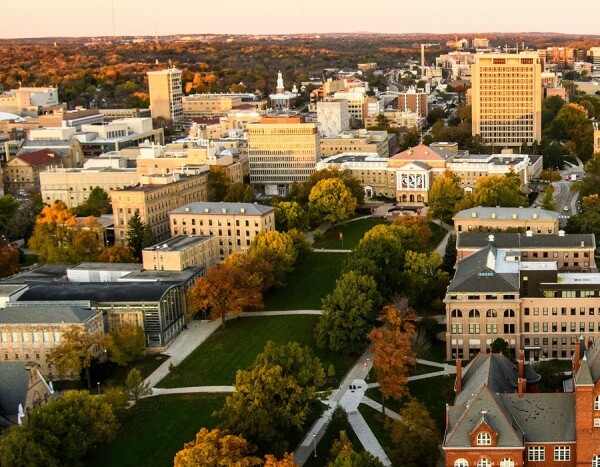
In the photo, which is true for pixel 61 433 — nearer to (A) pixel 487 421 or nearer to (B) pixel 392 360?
(B) pixel 392 360

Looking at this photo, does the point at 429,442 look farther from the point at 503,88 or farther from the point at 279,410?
the point at 503,88

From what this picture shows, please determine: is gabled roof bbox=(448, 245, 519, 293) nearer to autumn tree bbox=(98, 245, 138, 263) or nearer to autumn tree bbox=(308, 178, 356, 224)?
autumn tree bbox=(98, 245, 138, 263)

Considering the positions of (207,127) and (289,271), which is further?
(207,127)

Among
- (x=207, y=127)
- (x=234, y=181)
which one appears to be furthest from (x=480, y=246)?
(x=207, y=127)

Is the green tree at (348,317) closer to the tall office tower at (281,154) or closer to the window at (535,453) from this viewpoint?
the window at (535,453)

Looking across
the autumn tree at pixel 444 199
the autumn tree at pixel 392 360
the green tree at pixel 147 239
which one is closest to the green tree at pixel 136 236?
the green tree at pixel 147 239

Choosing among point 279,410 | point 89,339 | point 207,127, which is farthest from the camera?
point 207,127
